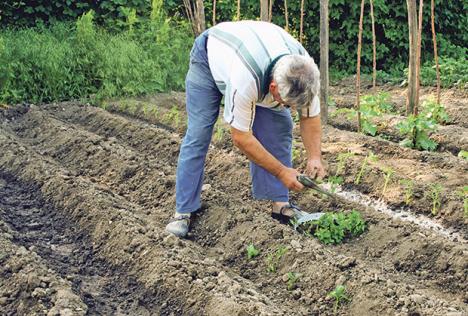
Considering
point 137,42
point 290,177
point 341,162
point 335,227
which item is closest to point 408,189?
point 341,162

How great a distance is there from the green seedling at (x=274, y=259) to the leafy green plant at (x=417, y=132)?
2782 mm

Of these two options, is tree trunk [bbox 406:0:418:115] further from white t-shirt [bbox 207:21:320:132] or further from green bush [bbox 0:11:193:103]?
green bush [bbox 0:11:193:103]

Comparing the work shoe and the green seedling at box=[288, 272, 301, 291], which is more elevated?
the work shoe

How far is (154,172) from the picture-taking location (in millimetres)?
6246

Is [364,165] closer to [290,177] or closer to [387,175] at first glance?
[387,175]

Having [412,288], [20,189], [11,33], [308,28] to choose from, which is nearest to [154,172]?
[20,189]

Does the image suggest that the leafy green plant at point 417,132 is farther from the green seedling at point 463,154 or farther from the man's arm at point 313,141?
the man's arm at point 313,141

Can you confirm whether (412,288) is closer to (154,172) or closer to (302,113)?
(302,113)

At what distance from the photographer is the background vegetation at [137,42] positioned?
9.37 m

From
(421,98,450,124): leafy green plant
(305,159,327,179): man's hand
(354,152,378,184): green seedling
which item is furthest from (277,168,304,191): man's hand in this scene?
(421,98,450,124): leafy green plant

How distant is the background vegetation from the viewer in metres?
9.37

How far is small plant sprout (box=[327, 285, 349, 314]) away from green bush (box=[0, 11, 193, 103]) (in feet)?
19.1

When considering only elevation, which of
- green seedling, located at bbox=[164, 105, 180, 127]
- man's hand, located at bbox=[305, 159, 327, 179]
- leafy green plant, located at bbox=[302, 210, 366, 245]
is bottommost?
leafy green plant, located at bbox=[302, 210, 366, 245]

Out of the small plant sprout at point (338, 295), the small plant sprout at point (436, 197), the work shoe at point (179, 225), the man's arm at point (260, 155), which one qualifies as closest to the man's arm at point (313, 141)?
the man's arm at point (260, 155)
